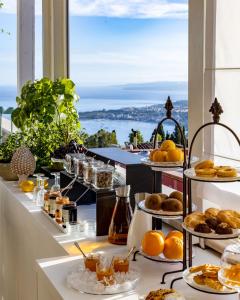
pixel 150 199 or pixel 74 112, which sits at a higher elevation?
pixel 74 112

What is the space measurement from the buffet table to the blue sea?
0.58 m

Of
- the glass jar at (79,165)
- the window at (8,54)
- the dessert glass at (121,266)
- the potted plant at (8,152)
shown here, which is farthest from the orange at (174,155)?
the window at (8,54)

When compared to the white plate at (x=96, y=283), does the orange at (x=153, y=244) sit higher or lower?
higher

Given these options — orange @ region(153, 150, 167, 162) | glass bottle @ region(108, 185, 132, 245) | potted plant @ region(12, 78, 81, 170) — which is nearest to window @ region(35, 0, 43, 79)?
potted plant @ region(12, 78, 81, 170)

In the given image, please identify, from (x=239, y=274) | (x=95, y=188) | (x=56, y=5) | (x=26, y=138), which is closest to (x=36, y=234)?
(x=95, y=188)

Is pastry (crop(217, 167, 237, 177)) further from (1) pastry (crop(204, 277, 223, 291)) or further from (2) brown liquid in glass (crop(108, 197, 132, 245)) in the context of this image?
(2) brown liquid in glass (crop(108, 197, 132, 245))

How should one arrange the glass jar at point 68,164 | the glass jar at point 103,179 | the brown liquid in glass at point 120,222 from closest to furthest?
the brown liquid in glass at point 120,222 < the glass jar at point 103,179 < the glass jar at point 68,164

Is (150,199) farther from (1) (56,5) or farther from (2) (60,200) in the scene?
(1) (56,5)

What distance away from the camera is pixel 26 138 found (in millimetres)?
3168

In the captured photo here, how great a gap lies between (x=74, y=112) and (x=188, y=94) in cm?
128

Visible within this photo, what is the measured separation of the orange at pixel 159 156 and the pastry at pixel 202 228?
0.97ft

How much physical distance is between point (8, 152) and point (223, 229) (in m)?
2.01

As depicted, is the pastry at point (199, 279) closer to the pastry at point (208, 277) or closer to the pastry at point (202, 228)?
the pastry at point (208, 277)

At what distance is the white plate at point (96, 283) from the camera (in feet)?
4.70
